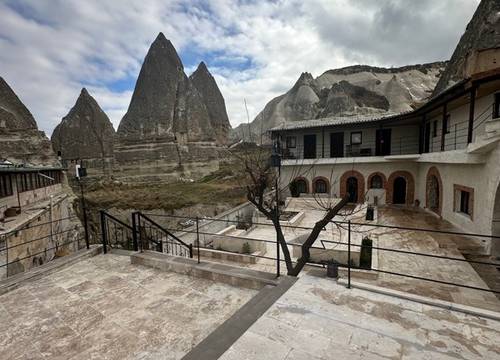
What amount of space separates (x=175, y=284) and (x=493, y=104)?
13.7 m

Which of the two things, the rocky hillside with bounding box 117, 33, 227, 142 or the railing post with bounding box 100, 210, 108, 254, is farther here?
the rocky hillside with bounding box 117, 33, 227, 142

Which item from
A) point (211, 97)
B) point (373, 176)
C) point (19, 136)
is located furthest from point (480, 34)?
point (211, 97)

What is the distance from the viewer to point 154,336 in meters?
3.10

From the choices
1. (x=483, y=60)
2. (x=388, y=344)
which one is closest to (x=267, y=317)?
(x=388, y=344)

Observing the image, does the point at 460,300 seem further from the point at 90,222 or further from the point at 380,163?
the point at 90,222

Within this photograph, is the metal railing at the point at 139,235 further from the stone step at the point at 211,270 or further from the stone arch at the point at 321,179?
the stone arch at the point at 321,179

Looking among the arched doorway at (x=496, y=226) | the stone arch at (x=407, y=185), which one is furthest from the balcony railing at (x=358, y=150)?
the arched doorway at (x=496, y=226)

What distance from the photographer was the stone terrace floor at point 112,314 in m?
2.95

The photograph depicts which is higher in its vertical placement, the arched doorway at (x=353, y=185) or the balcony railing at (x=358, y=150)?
the balcony railing at (x=358, y=150)

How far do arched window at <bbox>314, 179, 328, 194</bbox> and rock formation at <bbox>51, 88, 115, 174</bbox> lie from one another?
38297 millimetres

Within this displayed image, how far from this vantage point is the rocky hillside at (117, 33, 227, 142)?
141 feet

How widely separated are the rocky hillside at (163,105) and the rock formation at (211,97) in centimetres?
911

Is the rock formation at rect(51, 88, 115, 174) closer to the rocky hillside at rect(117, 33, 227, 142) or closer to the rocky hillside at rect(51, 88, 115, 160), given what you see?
the rocky hillside at rect(51, 88, 115, 160)

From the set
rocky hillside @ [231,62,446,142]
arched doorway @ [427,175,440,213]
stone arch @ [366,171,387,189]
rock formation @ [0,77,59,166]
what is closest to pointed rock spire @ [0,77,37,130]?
rock formation @ [0,77,59,166]
